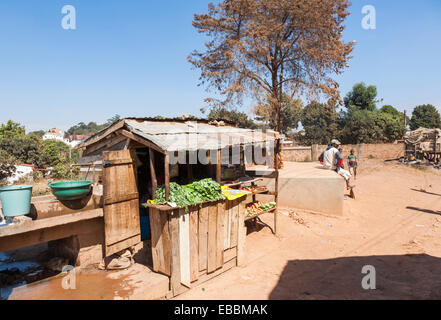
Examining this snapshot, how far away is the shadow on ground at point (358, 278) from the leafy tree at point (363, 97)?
37.4 meters

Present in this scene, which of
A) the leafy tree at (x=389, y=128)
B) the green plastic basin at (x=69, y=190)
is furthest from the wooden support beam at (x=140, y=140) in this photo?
the leafy tree at (x=389, y=128)

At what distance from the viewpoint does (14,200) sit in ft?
12.7

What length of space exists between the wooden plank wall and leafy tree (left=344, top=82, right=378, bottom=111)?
130 feet

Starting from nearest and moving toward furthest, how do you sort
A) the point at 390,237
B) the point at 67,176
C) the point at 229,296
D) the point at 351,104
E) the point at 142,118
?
the point at 229,296
the point at 142,118
the point at 390,237
the point at 67,176
the point at 351,104

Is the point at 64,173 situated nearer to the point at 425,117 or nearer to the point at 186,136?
the point at 186,136

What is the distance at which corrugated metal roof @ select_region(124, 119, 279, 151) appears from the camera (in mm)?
4609

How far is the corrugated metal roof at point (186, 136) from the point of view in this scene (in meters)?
4.61

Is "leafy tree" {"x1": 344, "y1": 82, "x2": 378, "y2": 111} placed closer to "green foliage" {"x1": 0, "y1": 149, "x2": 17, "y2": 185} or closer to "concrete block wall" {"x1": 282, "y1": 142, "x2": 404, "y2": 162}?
"concrete block wall" {"x1": 282, "y1": 142, "x2": 404, "y2": 162}

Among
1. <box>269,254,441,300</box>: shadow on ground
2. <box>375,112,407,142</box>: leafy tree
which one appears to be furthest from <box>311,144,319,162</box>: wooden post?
<box>269,254,441,300</box>: shadow on ground

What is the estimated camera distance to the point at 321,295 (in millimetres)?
4285
